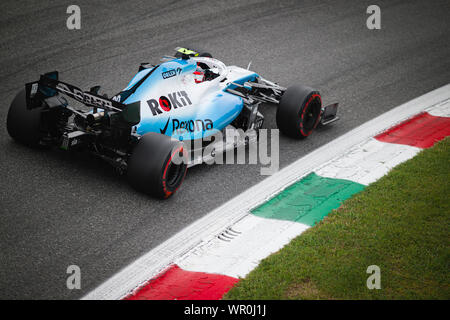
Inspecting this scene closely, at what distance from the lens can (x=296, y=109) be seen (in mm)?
6754

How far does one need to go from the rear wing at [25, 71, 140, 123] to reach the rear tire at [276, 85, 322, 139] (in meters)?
2.60

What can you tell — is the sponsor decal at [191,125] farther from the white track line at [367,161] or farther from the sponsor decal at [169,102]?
the white track line at [367,161]

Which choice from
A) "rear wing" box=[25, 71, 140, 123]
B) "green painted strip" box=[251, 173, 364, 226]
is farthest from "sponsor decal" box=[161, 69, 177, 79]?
"green painted strip" box=[251, 173, 364, 226]

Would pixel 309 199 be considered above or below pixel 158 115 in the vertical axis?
below

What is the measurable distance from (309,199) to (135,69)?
520 centimetres

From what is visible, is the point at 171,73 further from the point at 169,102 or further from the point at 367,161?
the point at 367,161

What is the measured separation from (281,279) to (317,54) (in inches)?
298

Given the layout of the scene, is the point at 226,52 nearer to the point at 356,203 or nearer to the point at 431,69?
the point at 431,69

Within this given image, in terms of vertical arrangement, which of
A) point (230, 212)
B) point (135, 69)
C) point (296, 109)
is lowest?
point (230, 212)

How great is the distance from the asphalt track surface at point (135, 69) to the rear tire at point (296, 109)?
22 cm

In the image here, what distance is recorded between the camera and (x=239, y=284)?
403 centimetres

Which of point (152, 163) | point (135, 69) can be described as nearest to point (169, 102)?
point (152, 163)

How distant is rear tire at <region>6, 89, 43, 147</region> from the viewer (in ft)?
18.8

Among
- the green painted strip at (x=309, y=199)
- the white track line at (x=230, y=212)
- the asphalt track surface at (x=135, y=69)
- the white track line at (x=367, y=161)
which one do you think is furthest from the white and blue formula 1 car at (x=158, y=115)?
the green painted strip at (x=309, y=199)
